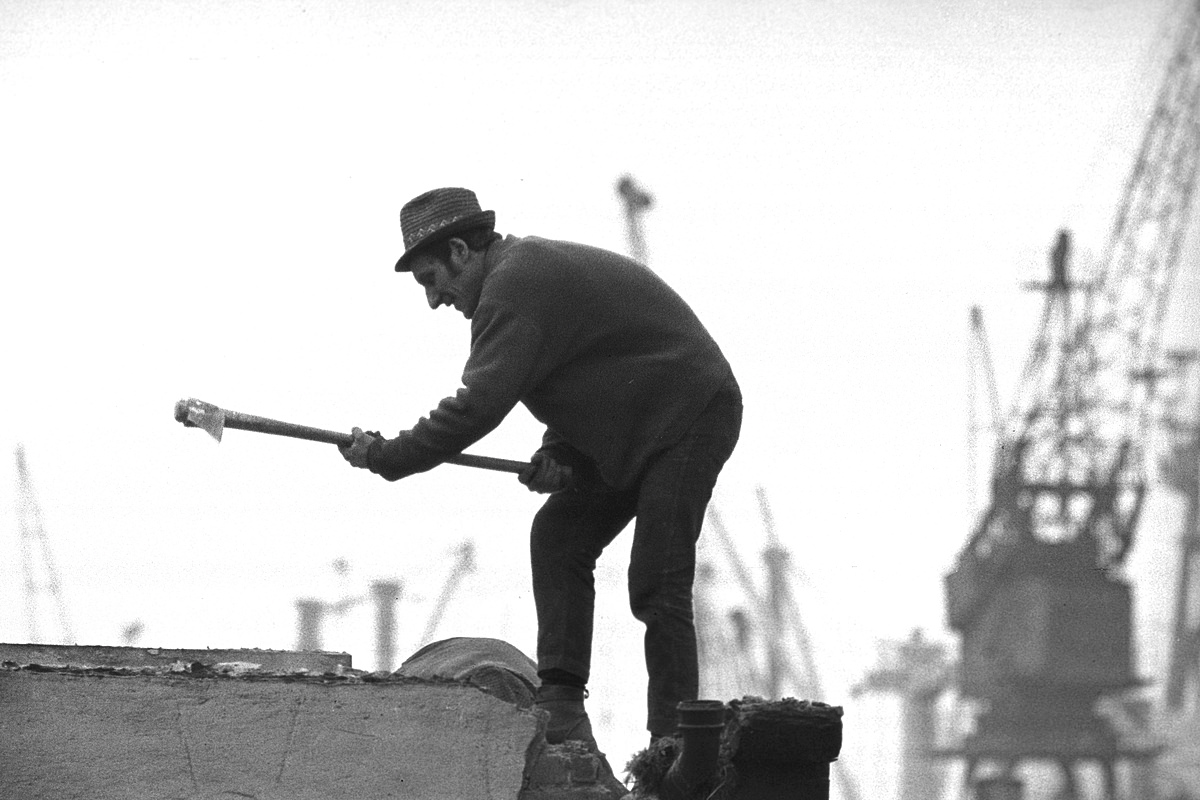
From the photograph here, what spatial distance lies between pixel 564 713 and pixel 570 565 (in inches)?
19.1

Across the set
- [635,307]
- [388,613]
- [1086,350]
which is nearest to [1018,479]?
[1086,350]

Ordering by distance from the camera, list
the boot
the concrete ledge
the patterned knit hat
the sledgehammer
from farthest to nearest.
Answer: the concrete ledge
the sledgehammer
the patterned knit hat
the boot

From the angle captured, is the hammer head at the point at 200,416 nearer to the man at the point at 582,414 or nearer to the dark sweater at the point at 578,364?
the man at the point at 582,414

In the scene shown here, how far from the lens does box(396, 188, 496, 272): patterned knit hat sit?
5465 mm

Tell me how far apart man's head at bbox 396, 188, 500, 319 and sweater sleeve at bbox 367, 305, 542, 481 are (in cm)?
21

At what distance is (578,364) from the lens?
5.47m

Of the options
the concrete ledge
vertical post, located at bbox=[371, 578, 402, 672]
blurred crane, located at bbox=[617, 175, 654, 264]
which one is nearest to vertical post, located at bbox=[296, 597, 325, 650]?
vertical post, located at bbox=[371, 578, 402, 672]

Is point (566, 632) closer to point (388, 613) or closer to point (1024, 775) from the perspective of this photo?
point (1024, 775)

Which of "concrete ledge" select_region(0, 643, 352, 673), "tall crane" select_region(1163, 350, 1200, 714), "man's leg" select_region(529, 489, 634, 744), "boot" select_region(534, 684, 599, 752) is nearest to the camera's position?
"boot" select_region(534, 684, 599, 752)

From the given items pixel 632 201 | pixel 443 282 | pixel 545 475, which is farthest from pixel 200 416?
pixel 632 201

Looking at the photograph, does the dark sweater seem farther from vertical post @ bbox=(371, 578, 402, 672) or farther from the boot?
vertical post @ bbox=(371, 578, 402, 672)

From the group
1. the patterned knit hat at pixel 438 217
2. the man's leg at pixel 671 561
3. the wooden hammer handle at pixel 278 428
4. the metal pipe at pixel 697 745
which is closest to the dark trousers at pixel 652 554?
the man's leg at pixel 671 561

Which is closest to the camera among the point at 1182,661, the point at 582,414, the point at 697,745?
the point at 697,745

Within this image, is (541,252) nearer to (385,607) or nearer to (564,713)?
(564,713)
